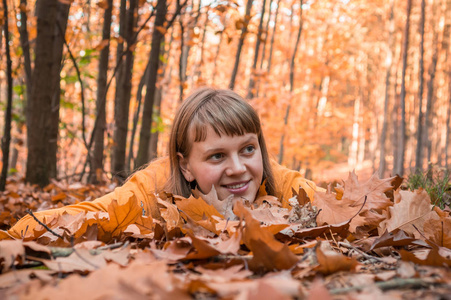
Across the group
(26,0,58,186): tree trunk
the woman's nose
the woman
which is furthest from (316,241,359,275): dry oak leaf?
(26,0,58,186): tree trunk

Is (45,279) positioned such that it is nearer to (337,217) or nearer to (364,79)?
(337,217)

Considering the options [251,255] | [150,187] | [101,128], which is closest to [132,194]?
[150,187]

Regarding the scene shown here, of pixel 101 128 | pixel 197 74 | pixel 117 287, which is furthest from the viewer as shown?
pixel 197 74

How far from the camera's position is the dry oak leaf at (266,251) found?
0.90 m

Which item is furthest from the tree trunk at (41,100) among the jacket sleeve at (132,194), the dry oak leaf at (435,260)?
the dry oak leaf at (435,260)

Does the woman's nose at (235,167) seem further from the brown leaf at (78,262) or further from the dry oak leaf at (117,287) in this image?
the dry oak leaf at (117,287)

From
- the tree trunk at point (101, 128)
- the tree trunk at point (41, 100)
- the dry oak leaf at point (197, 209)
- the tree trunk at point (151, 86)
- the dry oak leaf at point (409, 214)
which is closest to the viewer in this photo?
the dry oak leaf at point (409, 214)

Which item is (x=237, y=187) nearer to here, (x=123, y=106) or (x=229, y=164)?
(x=229, y=164)

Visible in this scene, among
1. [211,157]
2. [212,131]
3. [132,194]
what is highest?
[212,131]

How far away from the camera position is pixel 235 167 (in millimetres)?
2029

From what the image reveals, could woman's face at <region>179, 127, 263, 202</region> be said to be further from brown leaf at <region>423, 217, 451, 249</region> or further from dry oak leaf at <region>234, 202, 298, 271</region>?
dry oak leaf at <region>234, 202, 298, 271</region>

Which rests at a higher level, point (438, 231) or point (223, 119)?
point (223, 119)

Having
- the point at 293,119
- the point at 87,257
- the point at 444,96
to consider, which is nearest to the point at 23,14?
the point at 87,257

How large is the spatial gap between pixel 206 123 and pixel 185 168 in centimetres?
39
